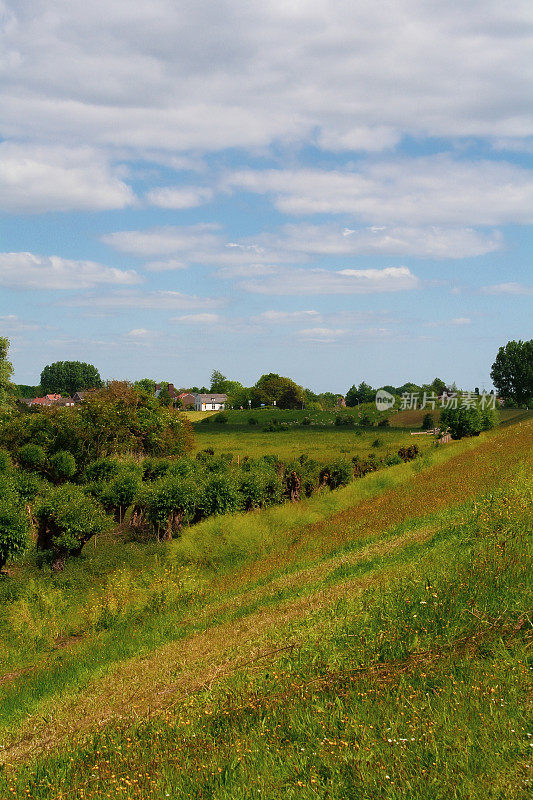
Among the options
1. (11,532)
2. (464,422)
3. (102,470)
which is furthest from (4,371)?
(464,422)

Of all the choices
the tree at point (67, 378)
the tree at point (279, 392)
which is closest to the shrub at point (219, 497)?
the tree at point (279, 392)

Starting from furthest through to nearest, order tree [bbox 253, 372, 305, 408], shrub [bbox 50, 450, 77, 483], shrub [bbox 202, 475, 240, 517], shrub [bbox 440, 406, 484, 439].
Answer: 1. tree [bbox 253, 372, 305, 408]
2. shrub [bbox 440, 406, 484, 439]
3. shrub [bbox 50, 450, 77, 483]
4. shrub [bbox 202, 475, 240, 517]

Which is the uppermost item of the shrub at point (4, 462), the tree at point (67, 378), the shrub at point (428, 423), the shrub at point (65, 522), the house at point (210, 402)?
the tree at point (67, 378)

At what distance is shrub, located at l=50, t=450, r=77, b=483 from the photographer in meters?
45.8

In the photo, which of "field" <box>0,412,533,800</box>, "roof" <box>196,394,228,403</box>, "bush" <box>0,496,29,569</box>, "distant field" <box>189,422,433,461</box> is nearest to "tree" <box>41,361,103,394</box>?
"roof" <box>196,394,228,403</box>

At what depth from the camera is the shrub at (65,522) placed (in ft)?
88.7

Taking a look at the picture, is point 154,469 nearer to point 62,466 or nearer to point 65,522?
point 62,466

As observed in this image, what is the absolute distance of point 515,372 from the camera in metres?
115

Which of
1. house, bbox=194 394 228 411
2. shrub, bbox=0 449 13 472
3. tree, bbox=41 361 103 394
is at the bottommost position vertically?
shrub, bbox=0 449 13 472

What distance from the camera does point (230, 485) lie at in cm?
3222

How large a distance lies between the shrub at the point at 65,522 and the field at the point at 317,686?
32.9 ft

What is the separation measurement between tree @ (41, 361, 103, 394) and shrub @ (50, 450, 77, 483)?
152 m

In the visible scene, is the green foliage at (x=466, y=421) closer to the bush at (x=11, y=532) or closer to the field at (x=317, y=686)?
the field at (x=317, y=686)

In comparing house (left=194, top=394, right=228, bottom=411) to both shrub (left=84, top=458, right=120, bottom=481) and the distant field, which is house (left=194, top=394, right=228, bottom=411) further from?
shrub (left=84, top=458, right=120, bottom=481)
